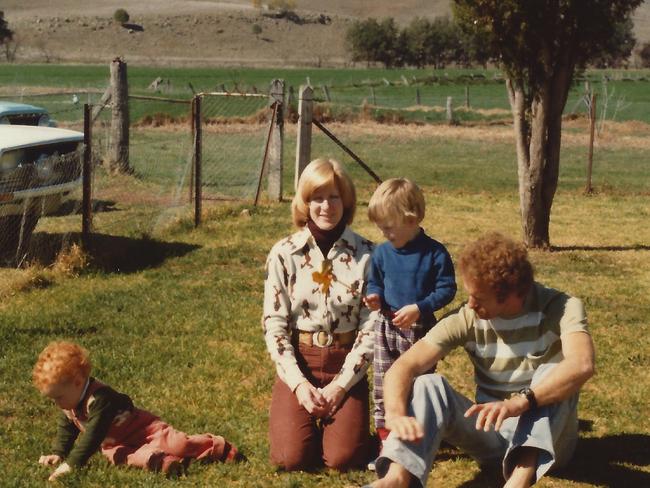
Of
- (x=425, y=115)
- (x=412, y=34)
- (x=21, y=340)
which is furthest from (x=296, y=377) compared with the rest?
(x=412, y=34)

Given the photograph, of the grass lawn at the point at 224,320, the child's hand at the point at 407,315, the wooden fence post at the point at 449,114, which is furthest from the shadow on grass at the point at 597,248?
the wooden fence post at the point at 449,114

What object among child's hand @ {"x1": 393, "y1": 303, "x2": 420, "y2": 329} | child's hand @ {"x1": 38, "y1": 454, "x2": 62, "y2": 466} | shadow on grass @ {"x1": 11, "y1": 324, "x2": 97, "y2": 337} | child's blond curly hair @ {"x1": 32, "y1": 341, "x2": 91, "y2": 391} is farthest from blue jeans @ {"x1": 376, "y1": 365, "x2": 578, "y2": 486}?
shadow on grass @ {"x1": 11, "y1": 324, "x2": 97, "y2": 337}

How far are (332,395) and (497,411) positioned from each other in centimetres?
116

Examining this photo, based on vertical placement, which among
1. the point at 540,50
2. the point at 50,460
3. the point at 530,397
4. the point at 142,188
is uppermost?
the point at 540,50

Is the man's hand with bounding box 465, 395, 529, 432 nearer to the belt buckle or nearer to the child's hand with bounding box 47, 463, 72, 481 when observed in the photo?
the belt buckle

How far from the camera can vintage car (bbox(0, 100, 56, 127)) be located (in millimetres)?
13852

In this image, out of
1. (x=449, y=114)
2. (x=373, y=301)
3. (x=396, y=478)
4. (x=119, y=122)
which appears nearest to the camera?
(x=396, y=478)

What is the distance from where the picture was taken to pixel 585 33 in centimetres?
1026

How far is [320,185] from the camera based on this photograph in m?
4.73

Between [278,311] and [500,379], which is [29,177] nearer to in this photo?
[278,311]

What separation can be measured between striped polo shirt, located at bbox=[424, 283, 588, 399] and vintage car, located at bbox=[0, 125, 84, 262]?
246 inches

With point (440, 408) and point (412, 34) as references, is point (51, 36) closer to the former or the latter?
point (412, 34)

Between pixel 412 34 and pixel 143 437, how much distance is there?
398 ft

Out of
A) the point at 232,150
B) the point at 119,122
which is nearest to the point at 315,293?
the point at 119,122
